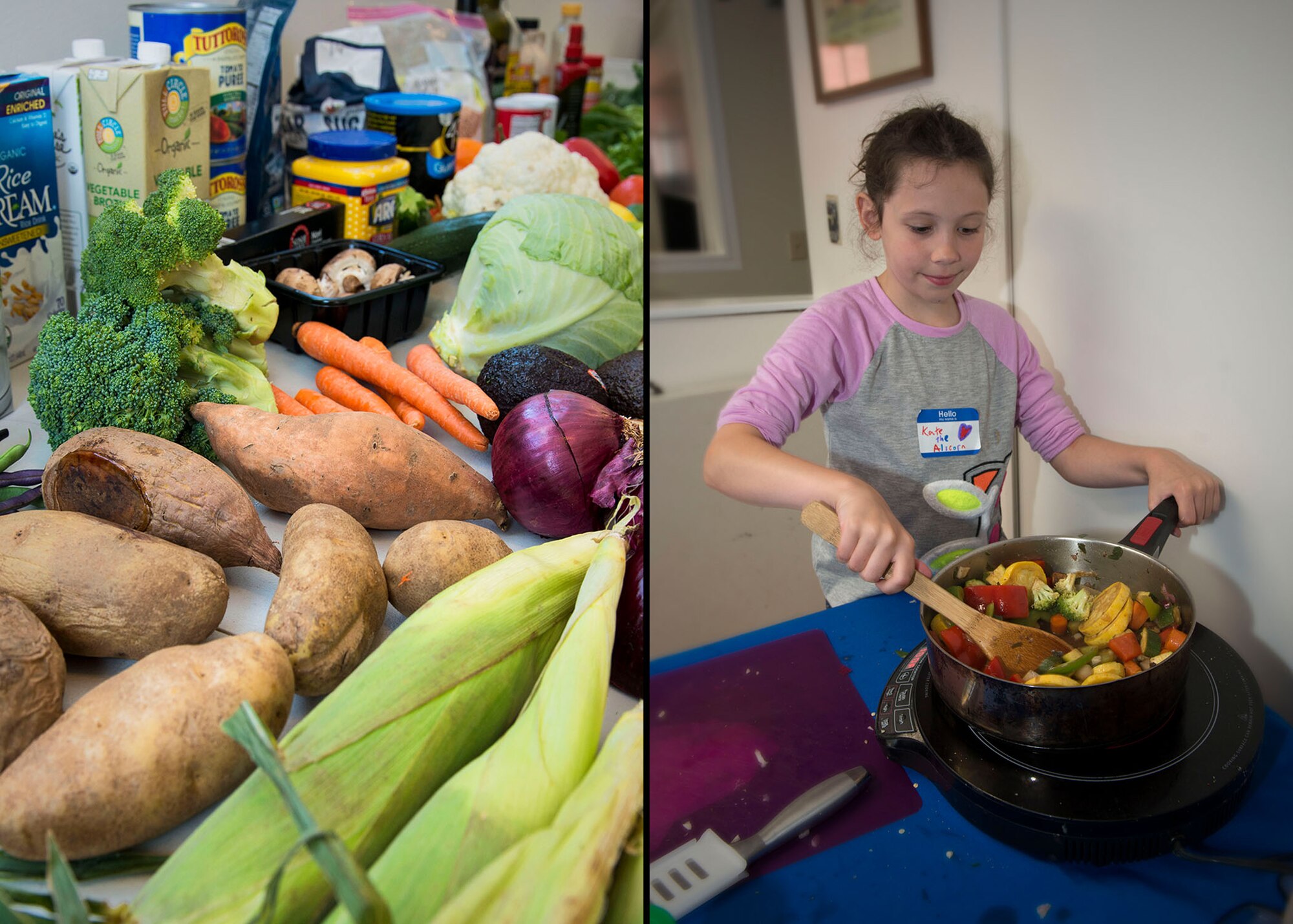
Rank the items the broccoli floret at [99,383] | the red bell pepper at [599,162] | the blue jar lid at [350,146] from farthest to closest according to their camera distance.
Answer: the red bell pepper at [599,162]
the blue jar lid at [350,146]
the broccoli floret at [99,383]

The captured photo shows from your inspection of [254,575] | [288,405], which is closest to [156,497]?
[254,575]

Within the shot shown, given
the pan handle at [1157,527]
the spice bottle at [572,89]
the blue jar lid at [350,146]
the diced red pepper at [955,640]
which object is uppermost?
the spice bottle at [572,89]

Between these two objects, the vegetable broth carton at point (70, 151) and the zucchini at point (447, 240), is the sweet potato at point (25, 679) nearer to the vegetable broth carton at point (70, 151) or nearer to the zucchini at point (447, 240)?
the vegetable broth carton at point (70, 151)

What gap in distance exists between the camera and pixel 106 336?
2.52ft

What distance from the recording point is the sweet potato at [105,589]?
1.76ft

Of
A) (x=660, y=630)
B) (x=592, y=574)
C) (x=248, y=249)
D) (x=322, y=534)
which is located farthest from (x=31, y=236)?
(x=660, y=630)

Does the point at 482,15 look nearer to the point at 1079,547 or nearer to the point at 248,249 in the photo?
the point at 248,249

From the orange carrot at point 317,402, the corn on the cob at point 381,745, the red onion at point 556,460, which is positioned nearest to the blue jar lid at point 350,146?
the orange carrot at point 317,402

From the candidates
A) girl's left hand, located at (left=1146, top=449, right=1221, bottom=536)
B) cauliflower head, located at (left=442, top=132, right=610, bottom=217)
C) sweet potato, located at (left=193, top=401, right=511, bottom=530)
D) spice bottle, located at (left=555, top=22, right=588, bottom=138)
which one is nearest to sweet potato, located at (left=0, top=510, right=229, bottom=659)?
sweet potato, located at (left=193, top=401, right=511, bottom=530)

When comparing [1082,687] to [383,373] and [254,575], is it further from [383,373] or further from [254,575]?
[383,373]

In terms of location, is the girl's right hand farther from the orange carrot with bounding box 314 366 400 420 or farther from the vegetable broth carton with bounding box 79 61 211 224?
the vegetable broth carton with bounding box 79 61 211 224

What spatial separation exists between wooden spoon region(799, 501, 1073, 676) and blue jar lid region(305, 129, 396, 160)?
1.14 metres

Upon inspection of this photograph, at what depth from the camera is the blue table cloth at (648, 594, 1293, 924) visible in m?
0.23

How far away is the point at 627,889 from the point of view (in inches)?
13.1
